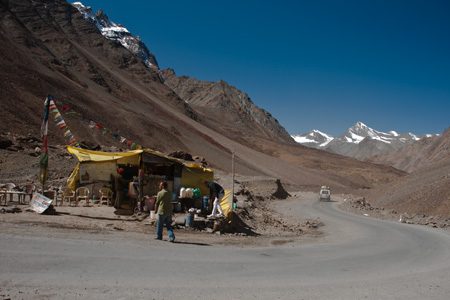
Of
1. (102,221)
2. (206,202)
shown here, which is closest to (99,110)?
(206,202)

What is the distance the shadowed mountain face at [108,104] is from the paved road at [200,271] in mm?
10131

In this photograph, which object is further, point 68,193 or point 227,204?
point 68,193

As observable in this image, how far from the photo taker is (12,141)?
27297 millimetres

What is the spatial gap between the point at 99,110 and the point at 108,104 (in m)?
6.37

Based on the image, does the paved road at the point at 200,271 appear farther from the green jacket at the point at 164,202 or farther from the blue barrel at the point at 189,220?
the blue barrel at the point at 189,220

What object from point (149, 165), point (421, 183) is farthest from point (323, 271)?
point (421, 183)

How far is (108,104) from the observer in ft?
211

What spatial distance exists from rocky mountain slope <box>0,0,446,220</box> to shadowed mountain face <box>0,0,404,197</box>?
220 millimetres

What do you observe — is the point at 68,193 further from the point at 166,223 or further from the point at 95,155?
the point at 166,223

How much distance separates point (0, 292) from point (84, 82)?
76.8m

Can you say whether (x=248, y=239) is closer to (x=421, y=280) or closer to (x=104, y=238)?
(x=104, y=238)

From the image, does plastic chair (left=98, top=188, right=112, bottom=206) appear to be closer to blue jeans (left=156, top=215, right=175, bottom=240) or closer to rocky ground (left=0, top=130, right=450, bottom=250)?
rocky ground (left=0, top=130, right=450, bottom=250)

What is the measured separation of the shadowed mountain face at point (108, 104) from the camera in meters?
45.4

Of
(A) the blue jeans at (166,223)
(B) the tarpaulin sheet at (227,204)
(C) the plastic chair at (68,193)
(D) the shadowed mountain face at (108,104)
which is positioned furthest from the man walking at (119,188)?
(A) the blue jeans at (166,223)
